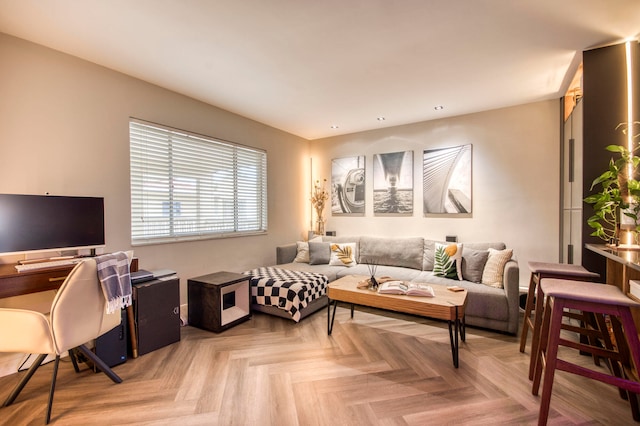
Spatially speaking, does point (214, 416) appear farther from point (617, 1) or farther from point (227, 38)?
point (617, 1)

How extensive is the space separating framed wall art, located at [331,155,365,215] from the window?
4.15ft

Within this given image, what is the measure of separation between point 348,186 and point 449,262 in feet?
6.93

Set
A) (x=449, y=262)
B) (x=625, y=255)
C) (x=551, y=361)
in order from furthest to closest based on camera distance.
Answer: (x=449, y=262), (x=625, y=255), (x=551, y=361)

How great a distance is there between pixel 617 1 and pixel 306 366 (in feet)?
10.8

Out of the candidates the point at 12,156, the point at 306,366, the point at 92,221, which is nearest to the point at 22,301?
the point at 92,221

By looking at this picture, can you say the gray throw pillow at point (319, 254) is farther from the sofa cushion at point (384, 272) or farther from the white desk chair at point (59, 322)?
the white desk chair at point (59, 322)

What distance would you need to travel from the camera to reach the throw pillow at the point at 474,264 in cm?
317

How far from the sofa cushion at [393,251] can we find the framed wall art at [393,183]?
541 millimetres

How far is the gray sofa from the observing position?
2732mm

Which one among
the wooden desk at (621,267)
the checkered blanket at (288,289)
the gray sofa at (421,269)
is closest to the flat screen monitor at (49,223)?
the checkered blanket at (288,289)

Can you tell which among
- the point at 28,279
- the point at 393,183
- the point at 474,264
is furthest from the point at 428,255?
the point at 28,279

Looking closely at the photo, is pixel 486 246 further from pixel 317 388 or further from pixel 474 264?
pixel 317 388

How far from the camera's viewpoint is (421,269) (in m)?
3.82

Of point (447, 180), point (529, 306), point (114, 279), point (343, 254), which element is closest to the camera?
point (114, 279)
